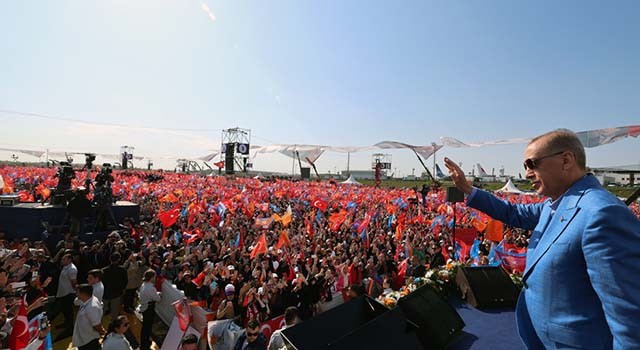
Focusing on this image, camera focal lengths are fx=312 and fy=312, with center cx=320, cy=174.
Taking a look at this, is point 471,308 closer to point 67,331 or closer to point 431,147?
point 67,331

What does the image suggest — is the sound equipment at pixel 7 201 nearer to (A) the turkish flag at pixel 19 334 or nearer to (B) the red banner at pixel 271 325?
(A) the turkish flag at pixel 19 334

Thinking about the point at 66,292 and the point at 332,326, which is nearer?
the point at 332,326

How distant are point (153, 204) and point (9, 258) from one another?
15043mm

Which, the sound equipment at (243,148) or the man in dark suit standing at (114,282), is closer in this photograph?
the man in dark suit standing at (114,282)

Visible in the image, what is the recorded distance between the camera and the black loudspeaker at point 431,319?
305 centimetres

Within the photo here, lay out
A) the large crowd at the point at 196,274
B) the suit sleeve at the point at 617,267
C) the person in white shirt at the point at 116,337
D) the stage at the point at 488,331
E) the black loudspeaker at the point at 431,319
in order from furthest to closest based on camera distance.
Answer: the large crowd at the point at 196,274, the person in white shirt at the point at 116,337, the stage at the point at 488,331, the black loudspeaker at the point at 431,319, the suit sleeve at the point at 617,267

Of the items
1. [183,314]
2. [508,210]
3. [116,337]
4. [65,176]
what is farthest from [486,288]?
[65,176]

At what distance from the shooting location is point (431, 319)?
312cm

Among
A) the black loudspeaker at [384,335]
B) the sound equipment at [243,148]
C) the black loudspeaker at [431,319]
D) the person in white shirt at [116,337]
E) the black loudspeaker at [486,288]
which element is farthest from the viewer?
the sound equipment at [243,148]

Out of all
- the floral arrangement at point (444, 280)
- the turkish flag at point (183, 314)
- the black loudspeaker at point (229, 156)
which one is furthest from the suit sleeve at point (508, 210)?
the black loudspeaker at point (229, 156)

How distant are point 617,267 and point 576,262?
0.21 metres

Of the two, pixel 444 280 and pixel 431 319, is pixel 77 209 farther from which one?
pixel 431 319

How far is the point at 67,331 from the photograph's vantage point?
773cm

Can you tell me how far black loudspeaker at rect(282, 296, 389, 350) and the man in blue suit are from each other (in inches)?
50.6
